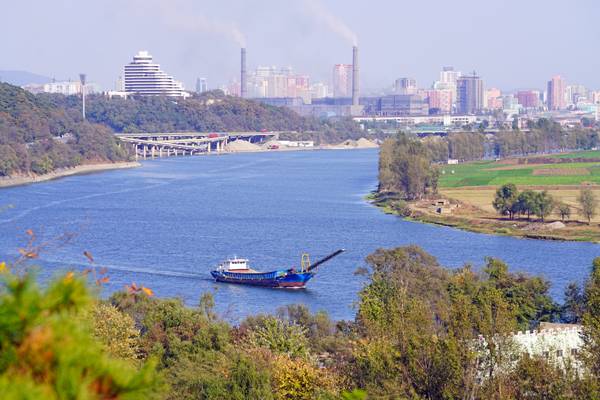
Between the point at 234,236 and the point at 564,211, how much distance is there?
11.7 ft

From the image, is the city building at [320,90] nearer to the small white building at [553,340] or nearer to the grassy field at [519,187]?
the grassy field at [519,187]

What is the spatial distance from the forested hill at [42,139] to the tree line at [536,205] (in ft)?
27.9

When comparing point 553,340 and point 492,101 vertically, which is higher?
point 492,101

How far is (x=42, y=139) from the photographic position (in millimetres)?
20078

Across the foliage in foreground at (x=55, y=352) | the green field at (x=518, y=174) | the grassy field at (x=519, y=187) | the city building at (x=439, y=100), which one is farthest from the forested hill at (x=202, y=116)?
the foliage in foreground at (x=55, y=352)

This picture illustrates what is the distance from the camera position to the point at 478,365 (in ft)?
10.1

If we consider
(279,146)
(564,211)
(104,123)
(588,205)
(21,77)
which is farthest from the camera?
(21,77)

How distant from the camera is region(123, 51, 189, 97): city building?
33.3 m

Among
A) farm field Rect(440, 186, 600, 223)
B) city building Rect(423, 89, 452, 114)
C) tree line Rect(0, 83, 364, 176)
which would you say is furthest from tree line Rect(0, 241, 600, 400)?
city building Rect(423, 89, 452, 114)

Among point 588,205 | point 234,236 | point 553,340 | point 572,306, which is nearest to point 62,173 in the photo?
point 234,236

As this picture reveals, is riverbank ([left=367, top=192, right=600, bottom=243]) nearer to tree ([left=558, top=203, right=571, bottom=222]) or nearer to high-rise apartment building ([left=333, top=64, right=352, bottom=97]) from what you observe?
tree ([left=558, top=203, right=571, bottom=222])

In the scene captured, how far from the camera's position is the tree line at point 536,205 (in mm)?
11055

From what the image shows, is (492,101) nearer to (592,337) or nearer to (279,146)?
(279,146)

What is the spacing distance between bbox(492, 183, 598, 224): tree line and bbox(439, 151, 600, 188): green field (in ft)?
10.3
